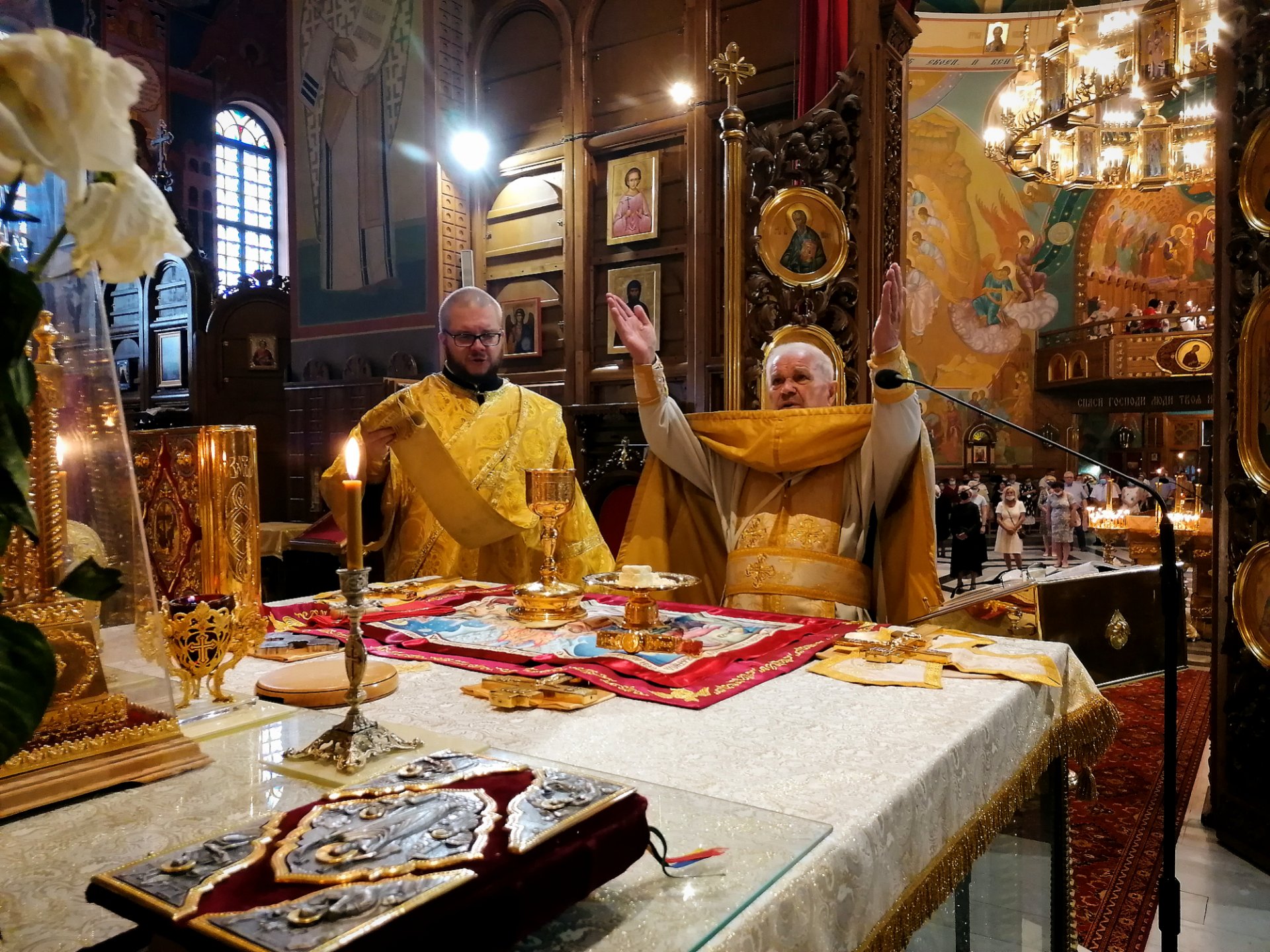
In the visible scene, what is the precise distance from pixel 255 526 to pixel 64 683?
52 cm

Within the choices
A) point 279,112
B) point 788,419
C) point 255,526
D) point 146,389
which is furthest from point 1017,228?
point 255,526

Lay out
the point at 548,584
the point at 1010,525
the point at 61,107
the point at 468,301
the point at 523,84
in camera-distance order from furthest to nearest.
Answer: the point at 1010,525 < the point at 523,84 < the point at 468,301 < the point at 548,584 < the point at 61,107

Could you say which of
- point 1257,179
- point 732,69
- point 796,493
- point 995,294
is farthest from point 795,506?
point 995,294

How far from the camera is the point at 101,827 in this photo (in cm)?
101

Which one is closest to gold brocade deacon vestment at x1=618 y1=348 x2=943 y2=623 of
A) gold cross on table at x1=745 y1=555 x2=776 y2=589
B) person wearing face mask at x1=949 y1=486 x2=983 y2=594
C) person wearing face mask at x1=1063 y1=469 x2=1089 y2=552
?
gold cross on table at x1=745 y1=555 x2=776 y2=589

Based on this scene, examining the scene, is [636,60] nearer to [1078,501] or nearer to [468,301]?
[468,301]

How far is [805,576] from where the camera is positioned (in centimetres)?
304

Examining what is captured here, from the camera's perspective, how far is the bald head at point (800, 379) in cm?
337

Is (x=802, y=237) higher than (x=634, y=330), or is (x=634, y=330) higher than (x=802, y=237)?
(x=802, y=237)

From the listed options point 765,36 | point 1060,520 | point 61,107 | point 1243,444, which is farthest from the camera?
point 1060,520

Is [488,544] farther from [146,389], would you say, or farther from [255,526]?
[146,389]

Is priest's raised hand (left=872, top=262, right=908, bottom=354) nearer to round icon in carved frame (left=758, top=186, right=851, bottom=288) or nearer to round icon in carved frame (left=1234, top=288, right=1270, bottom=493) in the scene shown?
round icon in carved frame (left=1234, top=288, right=1270, bottom=493)

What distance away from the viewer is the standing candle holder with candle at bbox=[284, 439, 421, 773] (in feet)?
3.66

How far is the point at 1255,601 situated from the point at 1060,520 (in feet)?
32.8
